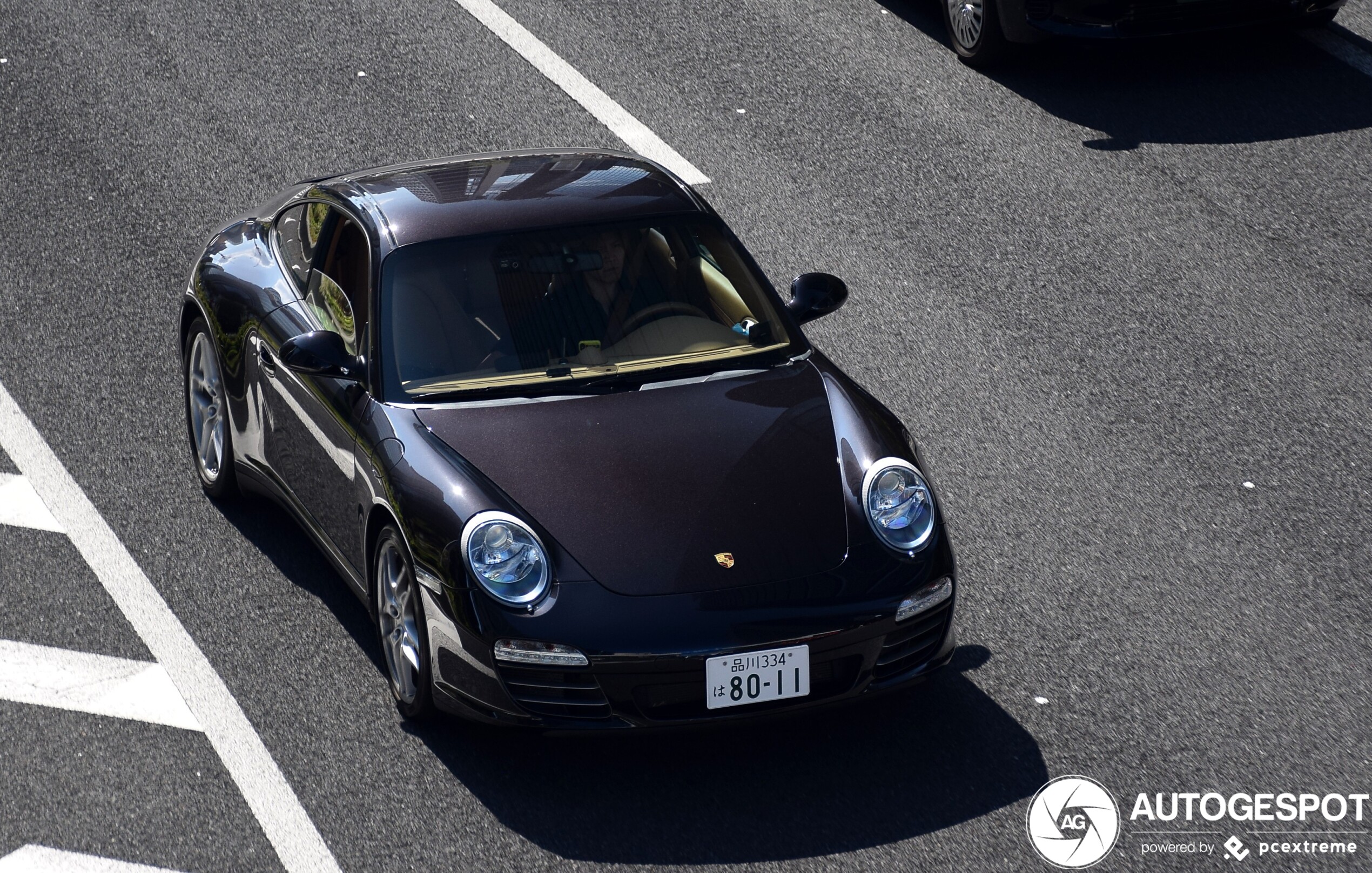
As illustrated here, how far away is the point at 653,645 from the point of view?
4.78m

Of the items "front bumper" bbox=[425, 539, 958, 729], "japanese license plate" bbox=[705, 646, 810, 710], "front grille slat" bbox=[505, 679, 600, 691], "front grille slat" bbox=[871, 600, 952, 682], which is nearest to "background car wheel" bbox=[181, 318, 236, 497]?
"front bumper" bbox=[425, 539, 958, 729]

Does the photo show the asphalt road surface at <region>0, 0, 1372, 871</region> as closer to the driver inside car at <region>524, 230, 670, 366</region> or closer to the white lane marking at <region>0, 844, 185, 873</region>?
the white lane marking at <region>0, 844, 185, 873</region>

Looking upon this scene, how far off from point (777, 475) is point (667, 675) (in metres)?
0.84

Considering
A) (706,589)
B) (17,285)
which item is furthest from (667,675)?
(17,285)

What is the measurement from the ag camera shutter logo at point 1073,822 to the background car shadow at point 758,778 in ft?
0.25

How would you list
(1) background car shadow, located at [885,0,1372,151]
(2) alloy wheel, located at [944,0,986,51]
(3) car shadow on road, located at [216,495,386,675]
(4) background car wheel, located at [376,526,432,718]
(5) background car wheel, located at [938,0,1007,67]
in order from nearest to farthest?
(4) background car wheel, located at [376,526,432,718]
(3) car shadow on road, located at [216,495,386,675]
(1) background car shadow, located at [885,0,1372,151]
(5) background car wheel, located at [938,0,1007,67]
(2) alloy wheel, located at [944,0,986,51]

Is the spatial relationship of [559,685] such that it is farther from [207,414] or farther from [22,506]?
[22,506]

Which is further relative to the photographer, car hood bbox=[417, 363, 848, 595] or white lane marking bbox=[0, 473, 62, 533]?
white lane marking bbox=[0, 473, 62, 533]

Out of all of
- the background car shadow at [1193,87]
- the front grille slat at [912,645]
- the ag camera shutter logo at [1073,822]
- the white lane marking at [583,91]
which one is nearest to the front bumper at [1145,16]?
the background car shadow at [1193,87]

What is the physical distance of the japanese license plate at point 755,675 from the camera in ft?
15.8

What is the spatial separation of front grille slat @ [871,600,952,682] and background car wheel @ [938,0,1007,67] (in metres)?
6.32

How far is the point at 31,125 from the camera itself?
9914 mm

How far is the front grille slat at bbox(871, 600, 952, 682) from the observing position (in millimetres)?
5051

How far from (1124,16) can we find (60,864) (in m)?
8.07
